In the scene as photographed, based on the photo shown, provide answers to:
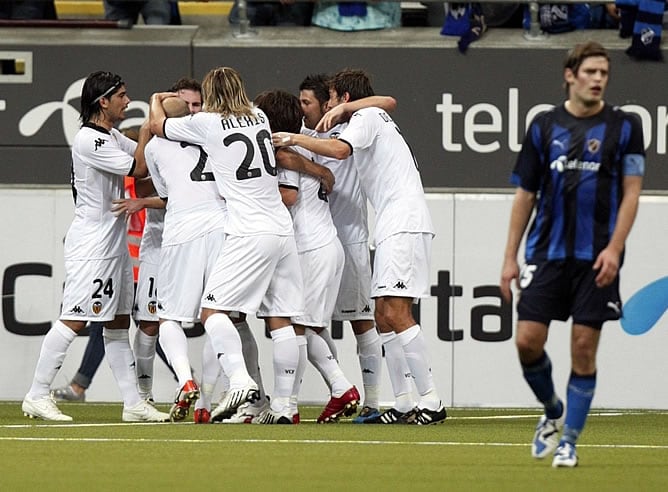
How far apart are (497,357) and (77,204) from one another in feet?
13.6

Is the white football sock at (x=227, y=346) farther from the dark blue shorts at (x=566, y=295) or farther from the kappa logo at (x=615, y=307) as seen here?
the kappa logo at (x=615, y=307)

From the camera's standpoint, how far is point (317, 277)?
392 inches

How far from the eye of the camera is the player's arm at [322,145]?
9258 mm

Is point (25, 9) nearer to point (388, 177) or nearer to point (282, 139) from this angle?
point (282, 139)

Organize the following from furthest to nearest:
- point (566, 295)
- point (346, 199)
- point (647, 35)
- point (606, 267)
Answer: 1. point (647, 35)
2. point (346, 199)
3. point (566, 295)
4. point (606, 267)

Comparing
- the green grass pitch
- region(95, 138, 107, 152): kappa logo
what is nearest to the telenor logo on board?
the green grass pitch

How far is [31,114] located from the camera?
42.2 feet

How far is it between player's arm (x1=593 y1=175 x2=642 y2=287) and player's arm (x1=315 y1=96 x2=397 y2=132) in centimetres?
318

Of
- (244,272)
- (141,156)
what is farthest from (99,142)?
(244,272)

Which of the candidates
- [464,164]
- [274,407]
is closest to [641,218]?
[464,164]

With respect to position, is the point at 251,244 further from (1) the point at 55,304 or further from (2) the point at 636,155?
(1) the point at 55,304

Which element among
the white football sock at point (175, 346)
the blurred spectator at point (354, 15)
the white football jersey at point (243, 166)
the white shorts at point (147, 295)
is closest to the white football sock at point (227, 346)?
the white football sock at point (175, 346)

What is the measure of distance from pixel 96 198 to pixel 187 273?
0.94m

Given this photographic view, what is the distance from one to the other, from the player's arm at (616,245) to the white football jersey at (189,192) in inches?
139
